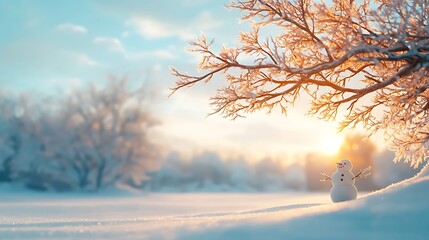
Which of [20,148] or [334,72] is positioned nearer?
[334,72]

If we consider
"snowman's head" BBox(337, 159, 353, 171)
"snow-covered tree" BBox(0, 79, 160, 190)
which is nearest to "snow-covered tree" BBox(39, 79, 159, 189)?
"snow-covered tree" BBox(0, 79, 160, 190)

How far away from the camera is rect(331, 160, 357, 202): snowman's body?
771cm

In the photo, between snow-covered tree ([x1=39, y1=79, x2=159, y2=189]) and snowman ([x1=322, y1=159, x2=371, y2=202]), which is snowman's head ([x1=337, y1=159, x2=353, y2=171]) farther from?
snow-covered tree ([x1=39, y1=79, x2=159, y2=189])

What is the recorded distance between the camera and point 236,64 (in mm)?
8320

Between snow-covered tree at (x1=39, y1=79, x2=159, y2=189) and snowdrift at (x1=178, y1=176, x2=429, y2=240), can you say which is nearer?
snowdrift at (x1=178, y1=176, x2=429, y2=240)

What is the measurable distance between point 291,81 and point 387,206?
313 centimetres

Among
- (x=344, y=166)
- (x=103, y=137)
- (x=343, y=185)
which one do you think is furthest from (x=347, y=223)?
(x=103, y=137)

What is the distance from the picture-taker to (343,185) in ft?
25.6

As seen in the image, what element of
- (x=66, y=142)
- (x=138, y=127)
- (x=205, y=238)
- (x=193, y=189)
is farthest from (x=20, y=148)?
(x=205, y=238)

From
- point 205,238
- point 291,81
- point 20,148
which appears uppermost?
point 20,148

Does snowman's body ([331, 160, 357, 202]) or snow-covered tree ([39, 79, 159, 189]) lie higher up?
snow-covered tree ([39, 79, 159, 189])

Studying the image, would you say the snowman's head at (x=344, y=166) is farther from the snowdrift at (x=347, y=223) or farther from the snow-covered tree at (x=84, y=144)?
the snow-covered tree at (x=84, y=144)

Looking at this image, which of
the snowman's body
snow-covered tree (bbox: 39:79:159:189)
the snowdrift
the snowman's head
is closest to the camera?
the snowdrift

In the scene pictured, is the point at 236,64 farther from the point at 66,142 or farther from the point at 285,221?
the point at 66,142
